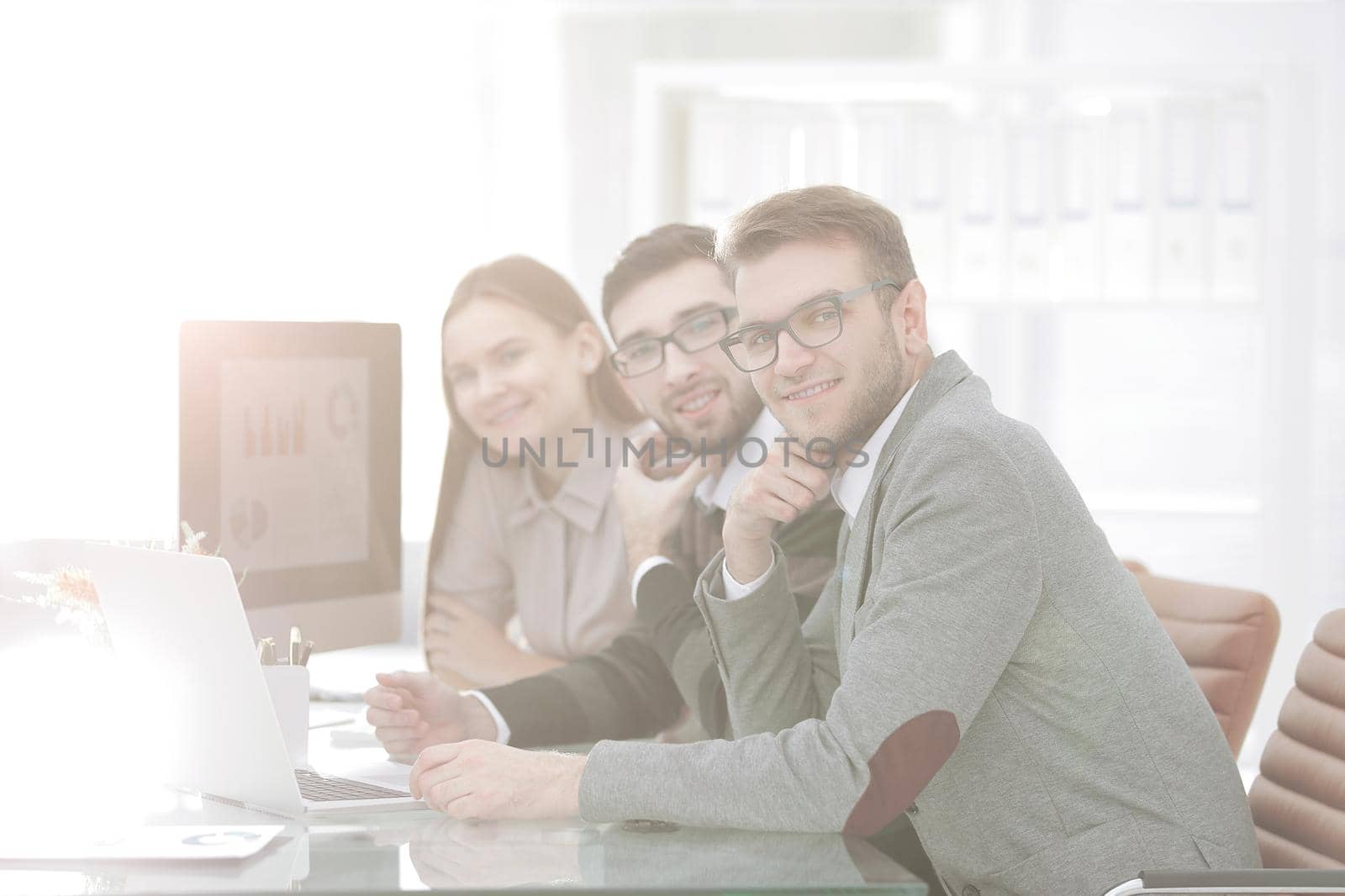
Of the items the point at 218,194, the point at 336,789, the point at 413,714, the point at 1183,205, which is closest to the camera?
the point at 336,789

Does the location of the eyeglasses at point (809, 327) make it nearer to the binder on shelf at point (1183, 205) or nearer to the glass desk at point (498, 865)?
the glass desk at point (498, 865)

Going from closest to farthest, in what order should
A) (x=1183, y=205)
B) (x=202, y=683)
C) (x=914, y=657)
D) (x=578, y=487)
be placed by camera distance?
(x=914, y=657) → (x=202, y=683) → (x=578, y=487) → (x=1183, y=205)

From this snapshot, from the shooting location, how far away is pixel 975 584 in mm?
1402

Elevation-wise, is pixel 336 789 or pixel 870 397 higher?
pixel 870 397

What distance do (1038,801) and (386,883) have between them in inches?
27.6

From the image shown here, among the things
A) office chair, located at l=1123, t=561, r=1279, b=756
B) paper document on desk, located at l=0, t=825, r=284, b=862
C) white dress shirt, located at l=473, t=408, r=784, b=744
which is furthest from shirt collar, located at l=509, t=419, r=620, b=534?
paper document on desk, located at l=0, t=825, r=284, b=862

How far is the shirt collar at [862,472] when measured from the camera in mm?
1704

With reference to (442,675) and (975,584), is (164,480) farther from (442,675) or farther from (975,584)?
(975,584)

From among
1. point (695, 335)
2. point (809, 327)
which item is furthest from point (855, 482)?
point (695, 335)

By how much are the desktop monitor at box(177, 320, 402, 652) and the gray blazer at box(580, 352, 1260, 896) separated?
89 cm

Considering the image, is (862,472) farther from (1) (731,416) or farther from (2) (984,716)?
(1) (731,416)

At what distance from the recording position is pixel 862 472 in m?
1.72

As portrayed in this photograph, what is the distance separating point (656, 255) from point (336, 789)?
1111 millimetres

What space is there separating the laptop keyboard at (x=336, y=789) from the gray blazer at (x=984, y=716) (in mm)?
319
